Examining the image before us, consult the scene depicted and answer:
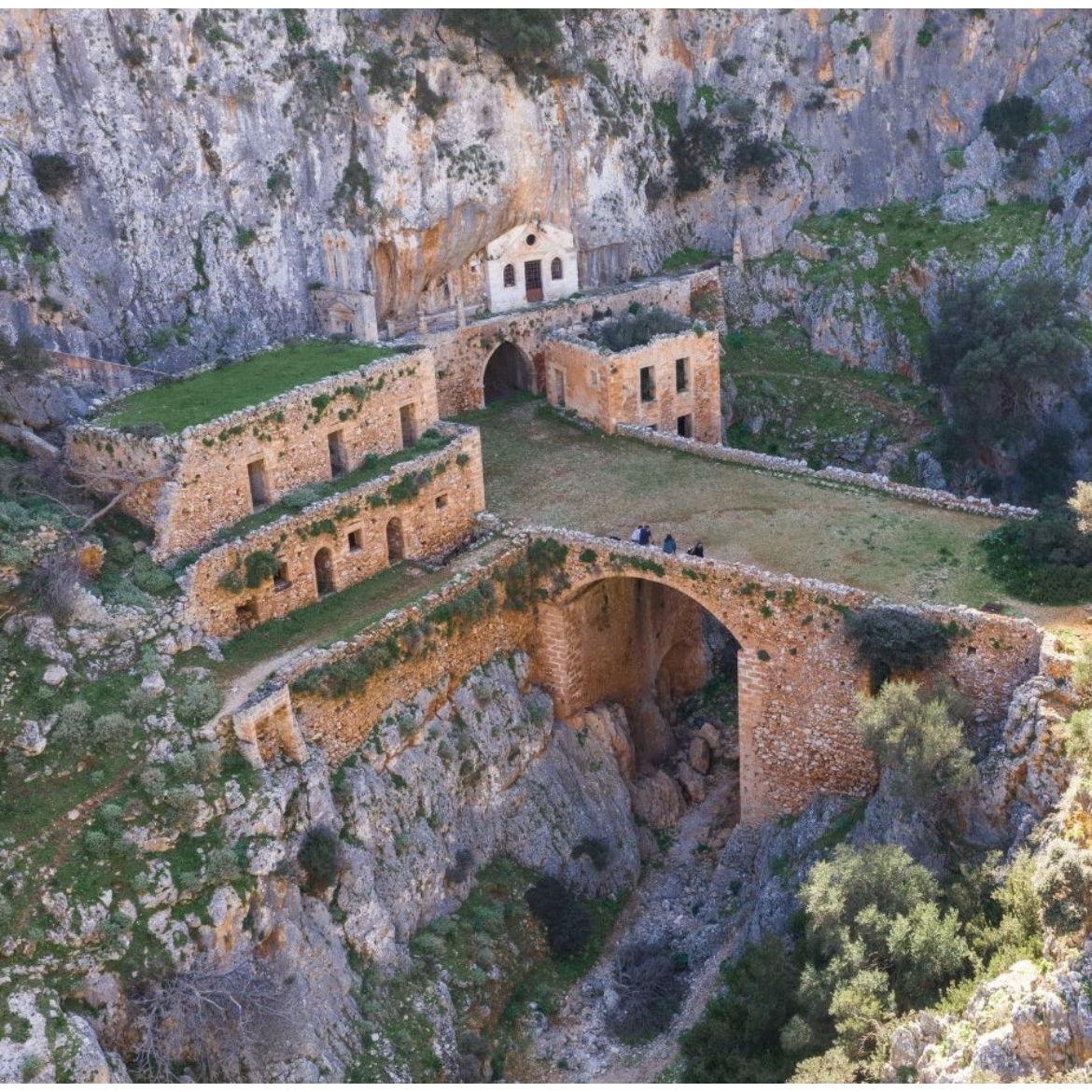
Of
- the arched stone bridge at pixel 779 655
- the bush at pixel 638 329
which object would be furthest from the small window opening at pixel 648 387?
the arched stone bridge at pixel 779 655

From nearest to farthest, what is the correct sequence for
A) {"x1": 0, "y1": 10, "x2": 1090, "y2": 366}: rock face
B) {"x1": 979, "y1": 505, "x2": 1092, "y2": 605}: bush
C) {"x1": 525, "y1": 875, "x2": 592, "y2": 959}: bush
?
{"x1": 979, "y1": 505, "x2": 1092, "y2": 605}: bush < {"x1": 525, "y1": 875, "x2": 592, "y2": 959}: bush < {"x1": 0, "y1": 10, "x2": 1090, "y2": 366}: rock face

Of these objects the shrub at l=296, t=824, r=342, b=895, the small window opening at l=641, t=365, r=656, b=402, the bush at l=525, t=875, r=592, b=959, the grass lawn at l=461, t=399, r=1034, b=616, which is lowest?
the bush at l=525, t=875, r=592, b=959

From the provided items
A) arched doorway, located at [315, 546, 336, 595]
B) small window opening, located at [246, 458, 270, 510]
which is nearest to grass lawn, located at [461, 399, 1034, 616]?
arched doorway, located at [315, 546, 336, 595]

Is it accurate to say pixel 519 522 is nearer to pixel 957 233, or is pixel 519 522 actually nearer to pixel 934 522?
pixel 934 522

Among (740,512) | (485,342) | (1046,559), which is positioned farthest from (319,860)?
(485,342)

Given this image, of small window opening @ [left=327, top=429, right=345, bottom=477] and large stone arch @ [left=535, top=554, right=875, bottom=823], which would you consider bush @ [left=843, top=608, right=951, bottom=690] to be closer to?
large stone arch @ [left=535, top=554, right=875, bottom=823]

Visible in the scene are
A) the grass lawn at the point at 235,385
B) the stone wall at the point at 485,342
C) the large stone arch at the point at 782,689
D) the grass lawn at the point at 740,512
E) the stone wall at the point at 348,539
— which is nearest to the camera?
the stone wall at the point at 348,539

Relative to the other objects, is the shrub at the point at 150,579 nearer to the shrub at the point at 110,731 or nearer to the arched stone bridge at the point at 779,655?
the shrub at the point at 110,731
